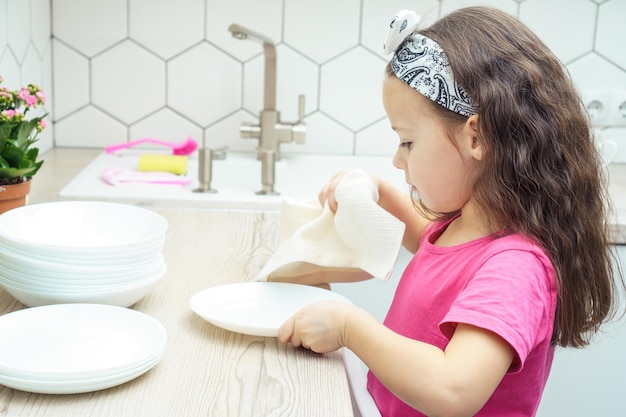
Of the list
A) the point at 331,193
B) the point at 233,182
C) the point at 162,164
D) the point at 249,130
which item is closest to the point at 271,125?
the point at 249,130

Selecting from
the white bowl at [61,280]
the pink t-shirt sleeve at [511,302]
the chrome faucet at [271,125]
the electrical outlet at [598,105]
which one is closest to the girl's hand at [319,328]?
the pink t-shirt sleeve at [511,302]

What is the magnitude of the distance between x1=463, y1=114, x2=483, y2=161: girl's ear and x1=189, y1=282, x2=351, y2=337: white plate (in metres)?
0.27

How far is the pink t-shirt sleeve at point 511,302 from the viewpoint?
86 cm

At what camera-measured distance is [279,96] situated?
2.16 metres

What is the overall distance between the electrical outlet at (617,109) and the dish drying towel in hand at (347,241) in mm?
1220

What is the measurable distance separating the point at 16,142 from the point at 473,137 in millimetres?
652

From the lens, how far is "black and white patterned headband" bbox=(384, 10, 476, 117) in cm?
98

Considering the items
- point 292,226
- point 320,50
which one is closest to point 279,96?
point 320,50

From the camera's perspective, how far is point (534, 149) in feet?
3.18

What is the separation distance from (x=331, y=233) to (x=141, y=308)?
12.0 inches

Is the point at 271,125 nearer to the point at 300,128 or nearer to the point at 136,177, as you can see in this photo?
the point at 300,128

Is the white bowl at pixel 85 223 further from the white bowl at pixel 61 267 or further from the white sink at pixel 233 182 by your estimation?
the white sink at pixel 233 182

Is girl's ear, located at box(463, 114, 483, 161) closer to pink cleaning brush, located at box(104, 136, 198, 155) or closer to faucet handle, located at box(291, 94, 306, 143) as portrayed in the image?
faucet handle, located at box(291, 94, 306, 143)

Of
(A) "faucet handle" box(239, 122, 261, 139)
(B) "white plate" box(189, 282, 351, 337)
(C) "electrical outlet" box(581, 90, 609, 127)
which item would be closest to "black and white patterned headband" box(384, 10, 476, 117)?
(B) "white plate" box(189, 282, 351, 337)
